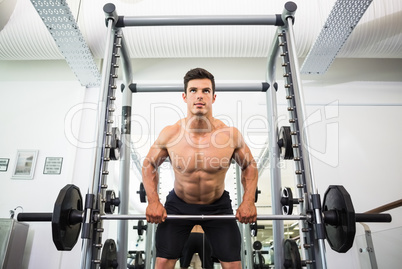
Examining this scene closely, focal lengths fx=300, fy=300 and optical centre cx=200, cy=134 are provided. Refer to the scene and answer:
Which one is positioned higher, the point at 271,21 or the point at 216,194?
the point at 271,21

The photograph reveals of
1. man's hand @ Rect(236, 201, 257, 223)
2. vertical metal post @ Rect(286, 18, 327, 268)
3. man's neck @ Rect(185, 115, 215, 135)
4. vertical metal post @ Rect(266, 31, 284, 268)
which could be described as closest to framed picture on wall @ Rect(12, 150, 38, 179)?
man's neck @ Rect(185, 115, 215, 135)

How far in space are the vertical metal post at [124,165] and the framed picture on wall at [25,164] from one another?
1.63m

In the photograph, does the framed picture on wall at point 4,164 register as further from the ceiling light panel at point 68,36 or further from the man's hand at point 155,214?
the man's hand at point 155,214

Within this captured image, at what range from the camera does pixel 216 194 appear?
1521 millimetres

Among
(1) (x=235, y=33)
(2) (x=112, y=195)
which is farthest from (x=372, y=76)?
(2) (x=112, y=195)

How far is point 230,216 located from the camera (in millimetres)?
1288

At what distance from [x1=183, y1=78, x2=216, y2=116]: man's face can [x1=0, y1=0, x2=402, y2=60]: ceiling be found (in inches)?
52.0

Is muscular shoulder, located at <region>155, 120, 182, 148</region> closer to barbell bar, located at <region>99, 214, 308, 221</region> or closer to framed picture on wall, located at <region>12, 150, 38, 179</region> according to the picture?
barbell bar, located at <region>99, 214, 308, 221</region>

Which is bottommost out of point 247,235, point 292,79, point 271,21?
point 247,235

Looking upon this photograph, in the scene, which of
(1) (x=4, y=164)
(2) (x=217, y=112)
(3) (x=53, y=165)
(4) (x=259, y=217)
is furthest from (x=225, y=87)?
(1) (x=4, y=164)

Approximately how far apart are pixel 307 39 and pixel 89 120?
2.35 m

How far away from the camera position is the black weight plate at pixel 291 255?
158cm

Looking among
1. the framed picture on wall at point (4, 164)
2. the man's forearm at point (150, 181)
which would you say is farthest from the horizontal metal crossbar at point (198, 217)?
the framed picture on wall at point (4, 164)

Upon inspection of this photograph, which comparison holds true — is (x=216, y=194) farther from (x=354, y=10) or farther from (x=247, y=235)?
(x=354, y=10)
